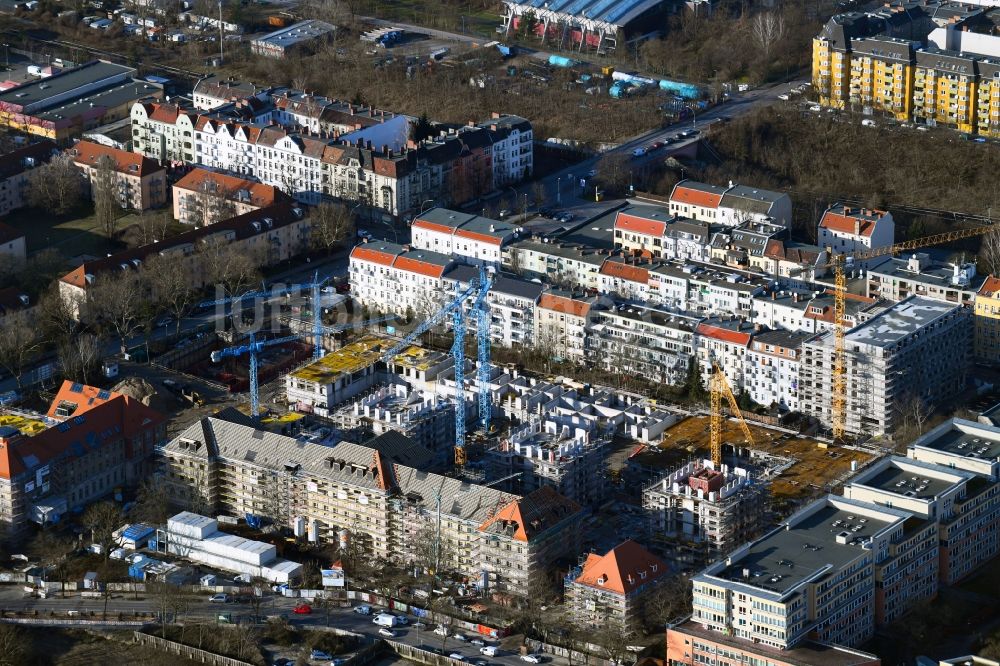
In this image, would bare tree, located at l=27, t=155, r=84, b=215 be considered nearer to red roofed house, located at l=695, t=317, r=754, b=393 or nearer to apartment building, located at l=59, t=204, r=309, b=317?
apartment building, located at l=59, t=204, r=309, b=317

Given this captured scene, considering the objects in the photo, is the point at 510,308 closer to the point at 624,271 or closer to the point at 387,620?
the point at 624,271

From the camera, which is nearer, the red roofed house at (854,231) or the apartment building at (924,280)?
the apartment building at (924,280)

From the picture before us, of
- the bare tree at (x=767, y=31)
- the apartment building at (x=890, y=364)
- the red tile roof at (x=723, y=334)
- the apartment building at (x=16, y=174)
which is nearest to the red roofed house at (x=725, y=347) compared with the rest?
the red tile roof at (x=723, y=334)

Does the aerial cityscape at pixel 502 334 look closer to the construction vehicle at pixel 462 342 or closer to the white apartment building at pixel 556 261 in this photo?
the white apartment building at pixel 556 261

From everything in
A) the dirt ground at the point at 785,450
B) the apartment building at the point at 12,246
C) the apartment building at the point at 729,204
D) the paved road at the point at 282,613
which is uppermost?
the apartment building at the point at 729,204

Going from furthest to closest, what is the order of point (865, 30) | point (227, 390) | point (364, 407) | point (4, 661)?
point (865, 30)
point (227, 390)
point (364, 407)
point (4, 661)

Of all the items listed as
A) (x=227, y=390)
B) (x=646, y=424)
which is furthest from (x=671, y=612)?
(x=227, y=390)

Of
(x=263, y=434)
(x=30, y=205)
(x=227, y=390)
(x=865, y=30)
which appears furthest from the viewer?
(x=865, y=30)

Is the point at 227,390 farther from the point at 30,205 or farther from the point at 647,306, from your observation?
the point at 30,205
